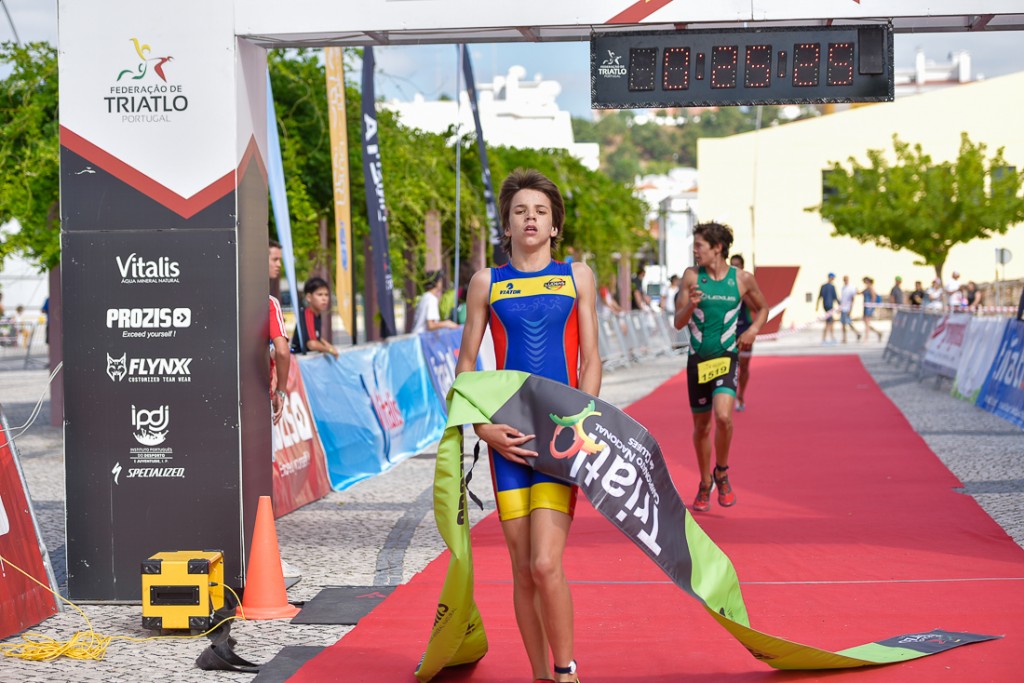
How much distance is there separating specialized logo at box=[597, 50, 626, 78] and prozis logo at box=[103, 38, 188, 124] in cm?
226

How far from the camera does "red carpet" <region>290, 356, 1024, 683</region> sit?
5.52 m

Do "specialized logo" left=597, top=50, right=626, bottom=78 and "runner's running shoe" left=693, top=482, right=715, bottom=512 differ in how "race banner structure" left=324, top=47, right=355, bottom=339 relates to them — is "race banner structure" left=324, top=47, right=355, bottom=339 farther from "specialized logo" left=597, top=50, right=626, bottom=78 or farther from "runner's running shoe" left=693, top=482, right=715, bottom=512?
"specialized logo" left=597, top=50, right=626, bottom=78

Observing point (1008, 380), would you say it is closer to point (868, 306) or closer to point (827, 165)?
point (868, 306)

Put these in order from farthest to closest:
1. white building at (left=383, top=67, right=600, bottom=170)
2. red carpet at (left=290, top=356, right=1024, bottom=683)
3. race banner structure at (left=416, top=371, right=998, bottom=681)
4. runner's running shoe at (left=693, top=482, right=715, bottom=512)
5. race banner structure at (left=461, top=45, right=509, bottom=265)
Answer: white building at (left=383, top=67, right=600, bottom=170), race banner structure at (left=461, top=45, right=509, bottom=265), runner's running shoe at (left=693, top=482, right=715, bottom=512), red carpet at (left=290, top=356, right=1024, bottom=683), race banner structure at (left=416, top=371, right=998, bottom=681)

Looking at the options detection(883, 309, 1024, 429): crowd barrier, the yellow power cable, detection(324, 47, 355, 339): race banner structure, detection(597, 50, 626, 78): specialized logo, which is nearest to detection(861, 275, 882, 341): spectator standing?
detection(883, 309, 1024, 429): crowd barrier

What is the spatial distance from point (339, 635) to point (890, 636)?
2.56 m

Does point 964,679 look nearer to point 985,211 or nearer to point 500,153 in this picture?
point 500,153

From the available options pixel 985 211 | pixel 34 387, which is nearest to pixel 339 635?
pixel 34 387

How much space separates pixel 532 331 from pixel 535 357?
3.9 inches

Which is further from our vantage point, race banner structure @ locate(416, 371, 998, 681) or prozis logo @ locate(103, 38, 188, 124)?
prozis logo @ locate(103, 38, 188, 124)

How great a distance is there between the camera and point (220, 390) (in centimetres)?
709

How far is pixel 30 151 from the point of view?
13.2 m

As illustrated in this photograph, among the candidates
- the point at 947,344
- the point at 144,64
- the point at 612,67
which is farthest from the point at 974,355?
the point at 144,64

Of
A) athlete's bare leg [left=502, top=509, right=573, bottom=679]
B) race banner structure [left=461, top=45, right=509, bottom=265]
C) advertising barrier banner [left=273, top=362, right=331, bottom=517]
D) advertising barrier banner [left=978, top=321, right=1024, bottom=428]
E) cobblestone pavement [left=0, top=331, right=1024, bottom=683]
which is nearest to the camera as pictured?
athlete's bare leg [left=502, top=509, right=573, bottom=679]
